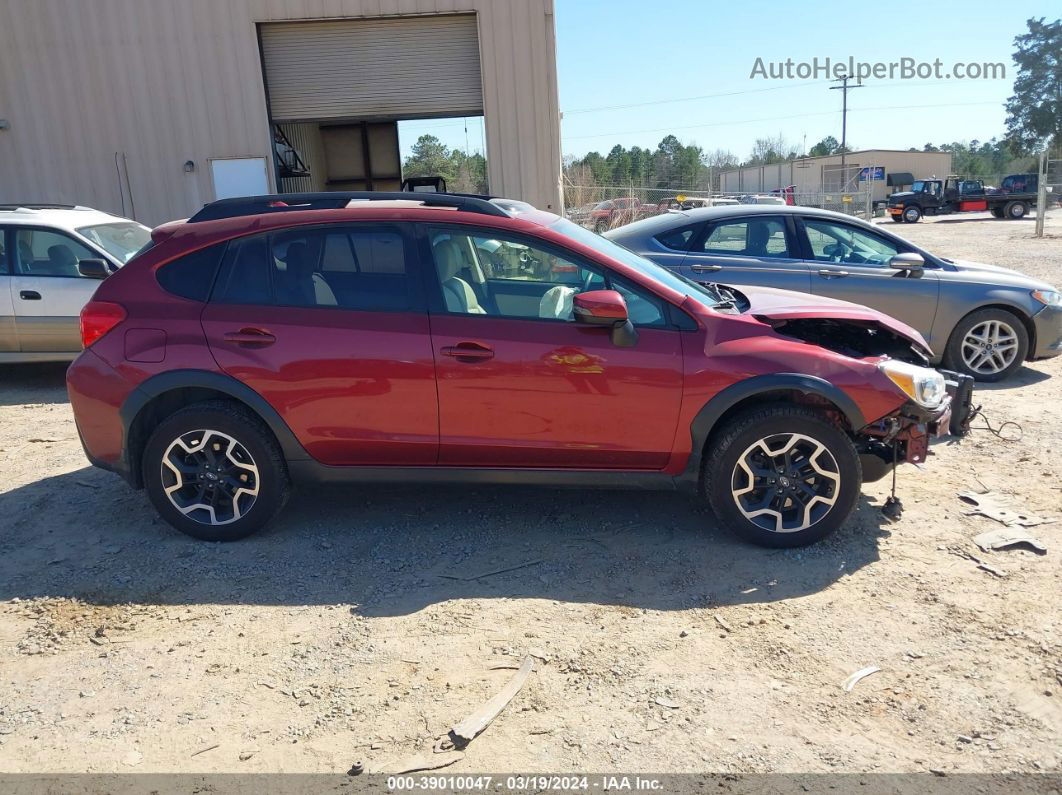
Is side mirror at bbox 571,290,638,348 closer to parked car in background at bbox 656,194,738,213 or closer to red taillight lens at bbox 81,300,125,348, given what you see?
red taillight lens at bbox 81,300,125,348

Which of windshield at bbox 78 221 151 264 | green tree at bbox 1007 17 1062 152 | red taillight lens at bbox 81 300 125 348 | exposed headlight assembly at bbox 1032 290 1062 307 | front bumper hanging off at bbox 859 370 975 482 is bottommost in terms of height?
front bumper hanging off at bbox 859 370 975 482

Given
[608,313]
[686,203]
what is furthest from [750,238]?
[686,203]

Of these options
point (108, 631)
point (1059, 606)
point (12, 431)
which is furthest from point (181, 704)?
point (12, 431)

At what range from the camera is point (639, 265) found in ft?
14.6

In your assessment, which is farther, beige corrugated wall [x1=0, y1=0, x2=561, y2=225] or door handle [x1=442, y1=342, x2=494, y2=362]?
beige corrugated wall [x1=0, y1=0, x2=561, y2=225]

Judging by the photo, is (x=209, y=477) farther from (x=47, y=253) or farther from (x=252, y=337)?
(x=47, y=253)

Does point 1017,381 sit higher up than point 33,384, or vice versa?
point 33,384

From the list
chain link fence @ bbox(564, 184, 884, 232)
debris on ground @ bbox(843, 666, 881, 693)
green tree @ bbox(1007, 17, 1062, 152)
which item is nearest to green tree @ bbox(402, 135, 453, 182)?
chain link fence @ bbox(564, 184, 884, 232)

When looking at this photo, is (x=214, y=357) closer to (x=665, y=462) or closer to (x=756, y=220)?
(x=665, y=462)

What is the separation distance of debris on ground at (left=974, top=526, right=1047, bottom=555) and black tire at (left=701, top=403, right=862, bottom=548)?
0.75 meters

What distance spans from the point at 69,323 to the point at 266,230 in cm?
455

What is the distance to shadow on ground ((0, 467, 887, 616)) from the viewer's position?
12.5 ft

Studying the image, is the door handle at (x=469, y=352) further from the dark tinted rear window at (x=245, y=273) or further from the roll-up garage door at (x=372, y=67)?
the roll-up garage door at (x=372, y=67)

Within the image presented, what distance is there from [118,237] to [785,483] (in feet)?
24.1
